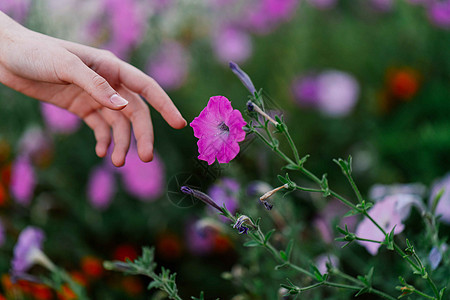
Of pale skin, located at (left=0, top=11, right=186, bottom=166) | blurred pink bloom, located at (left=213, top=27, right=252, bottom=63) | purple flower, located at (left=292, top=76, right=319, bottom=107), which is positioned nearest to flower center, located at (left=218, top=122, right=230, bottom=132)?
pale skin, located at (left=0, top=11, right=186, bottom=166)

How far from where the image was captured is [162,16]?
2156 mm

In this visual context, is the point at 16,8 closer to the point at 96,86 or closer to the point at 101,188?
the point at 101,188

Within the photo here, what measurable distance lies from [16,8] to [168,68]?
0.65 meters

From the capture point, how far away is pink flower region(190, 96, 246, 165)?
1.98 ft

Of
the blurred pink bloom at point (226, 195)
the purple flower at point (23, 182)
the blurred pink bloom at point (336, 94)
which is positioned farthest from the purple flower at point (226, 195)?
the blurred pink bloom at point (336, 94)

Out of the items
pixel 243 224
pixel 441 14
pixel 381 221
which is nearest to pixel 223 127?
pixel 243 224

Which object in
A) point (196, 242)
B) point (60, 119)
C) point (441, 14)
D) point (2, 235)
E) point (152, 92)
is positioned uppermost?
point (152, 92)

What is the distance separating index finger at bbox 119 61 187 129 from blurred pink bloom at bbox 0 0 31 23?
3.86ft

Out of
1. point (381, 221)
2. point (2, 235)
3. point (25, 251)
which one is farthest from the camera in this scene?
point (2, 235)

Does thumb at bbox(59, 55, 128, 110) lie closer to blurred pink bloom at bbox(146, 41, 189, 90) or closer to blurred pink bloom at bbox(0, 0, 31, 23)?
blurred pink bloom at bbox(0, 0, 31, 23)

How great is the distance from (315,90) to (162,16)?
0.78 m

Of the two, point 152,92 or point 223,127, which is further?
point 152,92

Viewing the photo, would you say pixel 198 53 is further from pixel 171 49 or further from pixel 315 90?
pixel 315 90

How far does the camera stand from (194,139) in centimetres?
181
